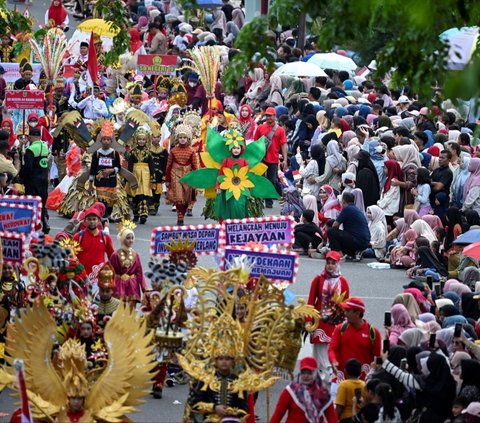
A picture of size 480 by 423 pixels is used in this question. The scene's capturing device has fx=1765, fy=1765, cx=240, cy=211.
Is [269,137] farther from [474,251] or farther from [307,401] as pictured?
[307,401]

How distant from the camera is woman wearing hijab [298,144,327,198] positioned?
90.2 ft

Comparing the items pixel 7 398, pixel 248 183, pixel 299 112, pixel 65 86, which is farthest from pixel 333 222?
pixel 65 86

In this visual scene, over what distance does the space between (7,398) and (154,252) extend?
2123 mm

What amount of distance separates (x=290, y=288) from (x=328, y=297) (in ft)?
17.3

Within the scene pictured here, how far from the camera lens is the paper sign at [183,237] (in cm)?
1833

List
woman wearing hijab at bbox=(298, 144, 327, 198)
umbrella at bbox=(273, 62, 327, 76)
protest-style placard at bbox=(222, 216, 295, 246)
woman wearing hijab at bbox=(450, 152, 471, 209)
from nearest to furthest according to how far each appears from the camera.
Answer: protest-style placard at bbox=(222, 216, 295, 246) → woman wearing hijab at bbox=(450, 152, 471, 209) → woman wearing hijab at bbox=(298, 144, 327, 198) → umbrella at bbox=(273, 62, 327, 76)

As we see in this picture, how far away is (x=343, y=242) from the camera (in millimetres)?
25047

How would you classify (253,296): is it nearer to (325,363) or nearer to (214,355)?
(214,355)

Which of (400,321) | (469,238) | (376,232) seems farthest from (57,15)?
(400,321)

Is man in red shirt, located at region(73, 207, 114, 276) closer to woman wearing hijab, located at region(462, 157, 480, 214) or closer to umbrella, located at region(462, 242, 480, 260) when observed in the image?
umbrella, located at region(462, 242, 480, 260)

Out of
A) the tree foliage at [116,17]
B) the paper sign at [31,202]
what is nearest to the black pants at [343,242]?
the tree foliage at [116,17]

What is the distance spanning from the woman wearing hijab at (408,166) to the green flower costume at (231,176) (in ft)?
12.8

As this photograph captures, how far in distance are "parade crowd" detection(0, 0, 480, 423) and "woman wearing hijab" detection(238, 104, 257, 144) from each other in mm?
39

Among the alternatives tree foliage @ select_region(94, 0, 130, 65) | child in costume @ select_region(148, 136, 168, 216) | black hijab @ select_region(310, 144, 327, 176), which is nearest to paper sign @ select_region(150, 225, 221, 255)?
tree foliage @ select_region(94, 0, 130, 65)
